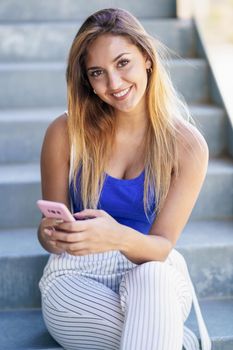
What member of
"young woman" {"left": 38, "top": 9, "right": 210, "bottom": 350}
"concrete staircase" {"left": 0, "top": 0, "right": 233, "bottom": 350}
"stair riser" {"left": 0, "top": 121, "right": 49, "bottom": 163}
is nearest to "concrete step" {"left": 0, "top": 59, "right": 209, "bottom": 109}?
"concrete staircase" {"left": 0, "top": 0, "right": 233, "bottom": 350}

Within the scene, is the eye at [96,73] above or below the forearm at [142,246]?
above

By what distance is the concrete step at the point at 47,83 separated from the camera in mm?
3180

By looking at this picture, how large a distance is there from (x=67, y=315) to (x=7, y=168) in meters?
1.09

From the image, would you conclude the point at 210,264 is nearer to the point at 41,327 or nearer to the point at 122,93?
the point at 41,327

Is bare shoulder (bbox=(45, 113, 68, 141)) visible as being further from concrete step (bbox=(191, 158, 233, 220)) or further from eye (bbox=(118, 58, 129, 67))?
concrete step (bbox=(191, 158, 233, 220))

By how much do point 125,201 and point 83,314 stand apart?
386 millimetres

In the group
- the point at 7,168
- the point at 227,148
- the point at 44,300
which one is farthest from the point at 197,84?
the point at 44,300

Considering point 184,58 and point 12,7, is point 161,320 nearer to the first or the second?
point 184,58

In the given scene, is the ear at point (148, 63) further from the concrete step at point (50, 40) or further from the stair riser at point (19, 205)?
the concrete step at point (50, 40)

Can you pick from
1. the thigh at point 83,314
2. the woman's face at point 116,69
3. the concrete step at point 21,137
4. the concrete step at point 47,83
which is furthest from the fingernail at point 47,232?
the concrete step at point 47,83

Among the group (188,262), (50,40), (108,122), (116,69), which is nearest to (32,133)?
(50,40)

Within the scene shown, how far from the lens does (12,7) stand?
377 cm

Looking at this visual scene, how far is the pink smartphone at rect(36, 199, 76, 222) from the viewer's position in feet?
5.56

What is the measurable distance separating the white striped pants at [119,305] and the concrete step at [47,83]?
1358 millimetres
